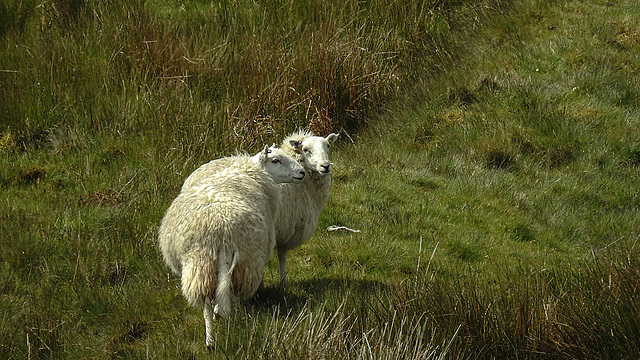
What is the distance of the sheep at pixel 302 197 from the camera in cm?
607

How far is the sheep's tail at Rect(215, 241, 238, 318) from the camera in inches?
185

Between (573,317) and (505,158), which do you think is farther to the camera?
(505,158)

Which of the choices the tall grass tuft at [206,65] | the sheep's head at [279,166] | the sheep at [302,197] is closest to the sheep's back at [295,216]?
the sheep at [302,197]

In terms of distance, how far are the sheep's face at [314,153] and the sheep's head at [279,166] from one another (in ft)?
1.48

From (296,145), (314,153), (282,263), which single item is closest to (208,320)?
(282,263)

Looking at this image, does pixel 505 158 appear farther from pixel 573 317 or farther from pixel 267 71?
pixel 573 317

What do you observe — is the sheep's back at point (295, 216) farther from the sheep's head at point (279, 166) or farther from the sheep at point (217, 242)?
the sheep at point (217, 242)

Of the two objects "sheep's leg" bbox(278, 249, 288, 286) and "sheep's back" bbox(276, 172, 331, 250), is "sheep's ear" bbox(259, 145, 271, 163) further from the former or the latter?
"sheep's leg" bbox(278, 249, 288, 286)

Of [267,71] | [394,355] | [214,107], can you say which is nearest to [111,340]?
[394,355]

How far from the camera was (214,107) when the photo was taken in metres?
9.31

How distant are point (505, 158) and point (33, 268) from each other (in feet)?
17.5

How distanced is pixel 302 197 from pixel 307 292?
925mm

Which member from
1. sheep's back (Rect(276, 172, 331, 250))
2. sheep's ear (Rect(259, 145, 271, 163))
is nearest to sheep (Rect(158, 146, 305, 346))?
sheep's ear (Rect(259, 145, 271, 163))

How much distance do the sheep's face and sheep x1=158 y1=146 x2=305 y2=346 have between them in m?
1.10
